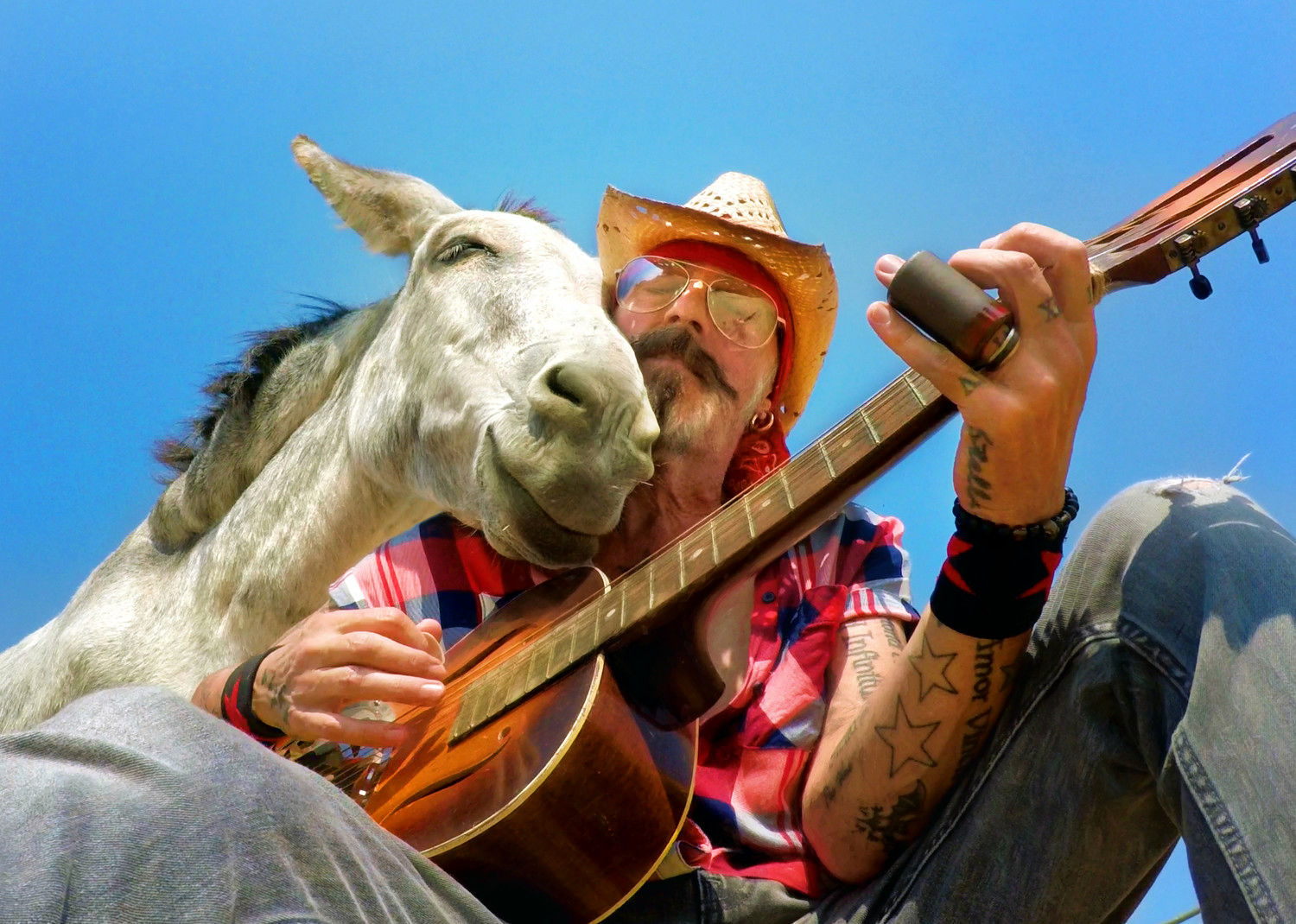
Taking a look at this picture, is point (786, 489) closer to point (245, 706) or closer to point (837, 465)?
point (837, 465)

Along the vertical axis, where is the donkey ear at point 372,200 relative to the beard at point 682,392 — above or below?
above

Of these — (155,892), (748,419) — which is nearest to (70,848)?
(155,892)

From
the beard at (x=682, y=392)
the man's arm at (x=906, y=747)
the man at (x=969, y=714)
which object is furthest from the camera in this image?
the beard at (x=682, y=392)

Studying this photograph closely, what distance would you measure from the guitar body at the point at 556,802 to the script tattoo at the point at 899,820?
277mm

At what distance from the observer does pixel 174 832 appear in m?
1.04

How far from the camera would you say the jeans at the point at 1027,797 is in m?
1.03

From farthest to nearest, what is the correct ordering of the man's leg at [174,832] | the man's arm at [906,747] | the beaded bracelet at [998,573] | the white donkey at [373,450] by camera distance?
Result: the white donkey at [373,450]
the man's arm at [906,747]
the beaded bracelet at [998,573]
the man's leg at [174,832]

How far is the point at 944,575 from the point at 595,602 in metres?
0.62

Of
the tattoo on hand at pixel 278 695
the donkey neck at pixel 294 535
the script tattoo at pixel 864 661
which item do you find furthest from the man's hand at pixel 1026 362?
the donkey neck at pixel 294 535

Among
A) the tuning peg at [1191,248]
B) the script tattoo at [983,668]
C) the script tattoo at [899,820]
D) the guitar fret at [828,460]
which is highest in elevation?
the tuning peg at [1191,248]

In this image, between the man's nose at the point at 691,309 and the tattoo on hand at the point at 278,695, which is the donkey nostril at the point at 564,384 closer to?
the man's nose at the point at 691,309

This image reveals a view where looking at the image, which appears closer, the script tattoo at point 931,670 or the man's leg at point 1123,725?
the man's leg at point 1123,725

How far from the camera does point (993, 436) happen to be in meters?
1.41

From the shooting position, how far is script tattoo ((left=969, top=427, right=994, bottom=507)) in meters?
1.43
